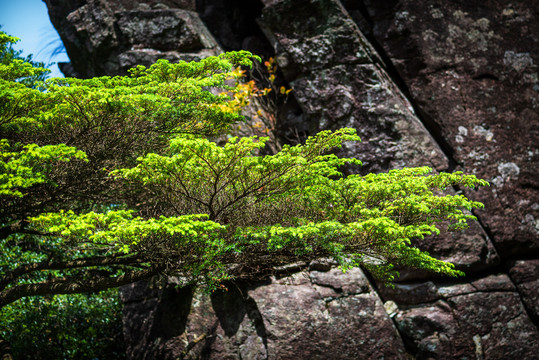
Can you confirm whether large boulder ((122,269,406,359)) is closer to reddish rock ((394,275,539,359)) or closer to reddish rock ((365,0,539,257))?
reddish rock ((394,275,539,359))

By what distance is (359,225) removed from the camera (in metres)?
3.73

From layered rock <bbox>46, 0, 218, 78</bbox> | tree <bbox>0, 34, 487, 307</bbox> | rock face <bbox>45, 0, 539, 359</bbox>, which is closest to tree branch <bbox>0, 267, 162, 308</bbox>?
tree <bbox>0, 34, 487, 307</bbox>

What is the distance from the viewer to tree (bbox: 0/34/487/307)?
3553 mm

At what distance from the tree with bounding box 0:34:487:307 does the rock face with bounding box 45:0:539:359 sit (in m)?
1.63

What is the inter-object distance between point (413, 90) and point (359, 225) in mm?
5248

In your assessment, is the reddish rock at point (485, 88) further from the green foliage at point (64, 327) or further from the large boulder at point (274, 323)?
the green foliage at point (64, 327)

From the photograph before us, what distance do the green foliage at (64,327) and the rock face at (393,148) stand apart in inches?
21.7

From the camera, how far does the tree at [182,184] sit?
3.55 metres

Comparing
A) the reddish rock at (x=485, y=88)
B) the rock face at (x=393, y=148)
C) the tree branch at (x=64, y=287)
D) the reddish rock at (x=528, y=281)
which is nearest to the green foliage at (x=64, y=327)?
the rock face at (x=393, y=148)

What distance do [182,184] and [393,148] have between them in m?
4.83

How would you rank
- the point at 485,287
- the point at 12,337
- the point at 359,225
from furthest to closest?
the point at 485,287 < the point at 12,337 < the point at 359,225

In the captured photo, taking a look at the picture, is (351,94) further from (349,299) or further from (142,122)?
(142,122)

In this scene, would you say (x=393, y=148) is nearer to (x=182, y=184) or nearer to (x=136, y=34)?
(x=182, y=184)

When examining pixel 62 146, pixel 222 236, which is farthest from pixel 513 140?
pixel 62 146
